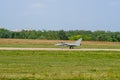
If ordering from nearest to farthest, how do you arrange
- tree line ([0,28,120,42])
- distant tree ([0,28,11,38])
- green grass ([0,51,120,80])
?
green grass ([0,51,120,80]), tree line ([0,28,120,42]), distant tree ([0,28,11,38])

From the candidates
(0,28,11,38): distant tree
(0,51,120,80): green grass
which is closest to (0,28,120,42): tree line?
(0,28,11,38): distant tree

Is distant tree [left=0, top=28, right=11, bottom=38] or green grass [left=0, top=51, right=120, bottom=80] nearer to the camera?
green grass [left=0, top=51, right=120, bottom=80]

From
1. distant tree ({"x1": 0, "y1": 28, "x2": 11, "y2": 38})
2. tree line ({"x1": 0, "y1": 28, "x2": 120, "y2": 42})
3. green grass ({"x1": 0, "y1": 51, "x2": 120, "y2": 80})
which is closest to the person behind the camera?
green grass ({"x1": 0, "y1": 51, "x2": 120, "y2": 80})

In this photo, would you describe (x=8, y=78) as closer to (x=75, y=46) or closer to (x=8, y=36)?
(x=75, y=46)

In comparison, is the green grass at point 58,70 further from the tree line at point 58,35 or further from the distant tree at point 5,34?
the distant tree at point 5,34

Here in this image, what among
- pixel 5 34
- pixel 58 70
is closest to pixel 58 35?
pixel 5 34

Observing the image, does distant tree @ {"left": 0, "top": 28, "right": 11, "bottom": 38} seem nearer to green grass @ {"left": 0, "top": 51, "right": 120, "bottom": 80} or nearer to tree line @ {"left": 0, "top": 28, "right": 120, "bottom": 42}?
tree line @ {"left": 0, "top": 28, "right": 120, "bottom": 42}

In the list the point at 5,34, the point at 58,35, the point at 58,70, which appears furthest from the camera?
the point at 5,34

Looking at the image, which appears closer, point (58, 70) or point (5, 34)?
point (58, 70)

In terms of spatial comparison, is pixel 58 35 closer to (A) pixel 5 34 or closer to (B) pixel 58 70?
(A) pixel 5 34

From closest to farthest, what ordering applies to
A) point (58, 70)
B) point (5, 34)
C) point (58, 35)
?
point (58, 70) → point (58, 35) → point (5, 34)

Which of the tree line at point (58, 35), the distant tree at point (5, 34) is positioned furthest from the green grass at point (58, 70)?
the distant tree at point (5, 34)

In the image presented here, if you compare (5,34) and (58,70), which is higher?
(5,34)

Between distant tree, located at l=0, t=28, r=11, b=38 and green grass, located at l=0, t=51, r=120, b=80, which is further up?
distant tree, located at l=0, t=28, r=11, b=38
